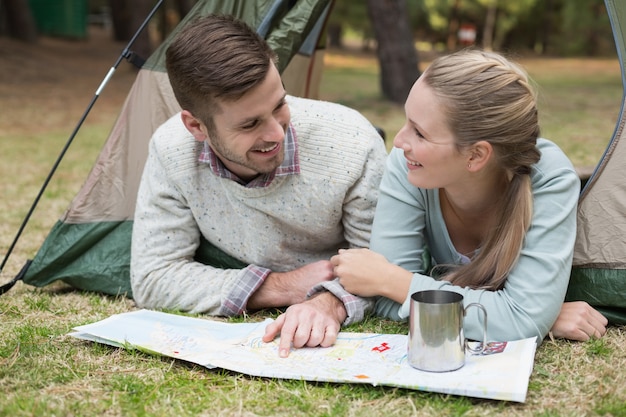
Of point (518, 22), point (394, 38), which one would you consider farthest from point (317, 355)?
point (518, 22)

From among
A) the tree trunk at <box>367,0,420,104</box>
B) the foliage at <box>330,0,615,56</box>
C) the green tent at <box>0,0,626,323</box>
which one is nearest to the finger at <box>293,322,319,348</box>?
the green tent at <box>0,0,626,323</box>

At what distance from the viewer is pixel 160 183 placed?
237 centimetres

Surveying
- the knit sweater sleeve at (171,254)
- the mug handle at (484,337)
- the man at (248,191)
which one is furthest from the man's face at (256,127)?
the mug handle at (484,337)

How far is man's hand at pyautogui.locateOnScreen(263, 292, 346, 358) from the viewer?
1922mm

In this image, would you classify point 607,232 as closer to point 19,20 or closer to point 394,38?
point 394,38

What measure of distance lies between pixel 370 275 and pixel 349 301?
0.36ft

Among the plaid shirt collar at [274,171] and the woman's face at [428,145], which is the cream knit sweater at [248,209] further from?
the woman's face at [428,145]

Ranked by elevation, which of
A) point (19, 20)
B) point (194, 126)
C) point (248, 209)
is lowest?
point (19, 20)

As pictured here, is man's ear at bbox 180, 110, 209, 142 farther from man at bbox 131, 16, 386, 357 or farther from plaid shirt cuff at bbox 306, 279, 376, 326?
plaid shirt cuff at bbox 306, 279, 376, 326

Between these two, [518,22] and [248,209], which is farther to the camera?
[518,22]

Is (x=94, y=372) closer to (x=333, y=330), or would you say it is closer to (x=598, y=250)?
(x=333, y=330)

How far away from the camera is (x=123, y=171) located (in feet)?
9.43

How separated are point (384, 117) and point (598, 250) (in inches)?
211

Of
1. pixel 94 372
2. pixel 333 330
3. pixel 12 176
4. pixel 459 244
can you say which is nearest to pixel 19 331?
pixel 94 372
